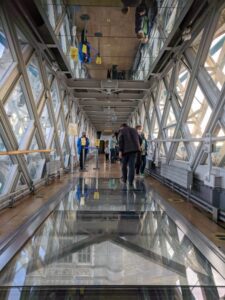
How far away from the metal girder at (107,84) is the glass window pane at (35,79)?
Answer: 2.81 metres

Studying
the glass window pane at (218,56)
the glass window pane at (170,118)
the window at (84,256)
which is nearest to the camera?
the window at (84,256)

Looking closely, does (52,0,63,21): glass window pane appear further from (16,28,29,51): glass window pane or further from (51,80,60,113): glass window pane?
(51,80,60,113): glass window pane

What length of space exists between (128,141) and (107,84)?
4107 mm

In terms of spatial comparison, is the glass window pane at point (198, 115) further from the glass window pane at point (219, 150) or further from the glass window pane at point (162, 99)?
the glass window pane at point (162, 99)

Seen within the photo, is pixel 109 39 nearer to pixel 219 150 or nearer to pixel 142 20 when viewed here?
pixel 142 20

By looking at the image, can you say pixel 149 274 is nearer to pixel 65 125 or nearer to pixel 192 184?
pixel 192 184

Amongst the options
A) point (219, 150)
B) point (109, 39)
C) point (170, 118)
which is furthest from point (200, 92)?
point (109, 39)

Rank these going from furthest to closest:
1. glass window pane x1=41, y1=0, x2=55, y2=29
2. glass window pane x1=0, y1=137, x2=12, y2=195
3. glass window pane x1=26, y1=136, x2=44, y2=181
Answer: glass window pane x1=26, y1=136, x2=44, y2=181, glass window pane x1=41, y1=0, x2=55, y2=29, glass window pane x1=0, y1=137, x2=12, y2=195

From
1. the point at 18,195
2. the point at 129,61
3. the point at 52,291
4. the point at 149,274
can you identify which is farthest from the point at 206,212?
the point at 129,61

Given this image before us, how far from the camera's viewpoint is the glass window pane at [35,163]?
531 centimetres

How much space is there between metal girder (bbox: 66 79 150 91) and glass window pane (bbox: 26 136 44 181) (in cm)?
395

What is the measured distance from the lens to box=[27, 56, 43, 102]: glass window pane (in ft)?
18.1

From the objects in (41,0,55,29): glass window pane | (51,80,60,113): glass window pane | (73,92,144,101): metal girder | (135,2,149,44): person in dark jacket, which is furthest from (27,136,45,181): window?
(73,92,144,101): metal girder

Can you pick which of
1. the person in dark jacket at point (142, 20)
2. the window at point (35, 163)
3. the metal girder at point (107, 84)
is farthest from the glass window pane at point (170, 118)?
the window at point (35, 163)
